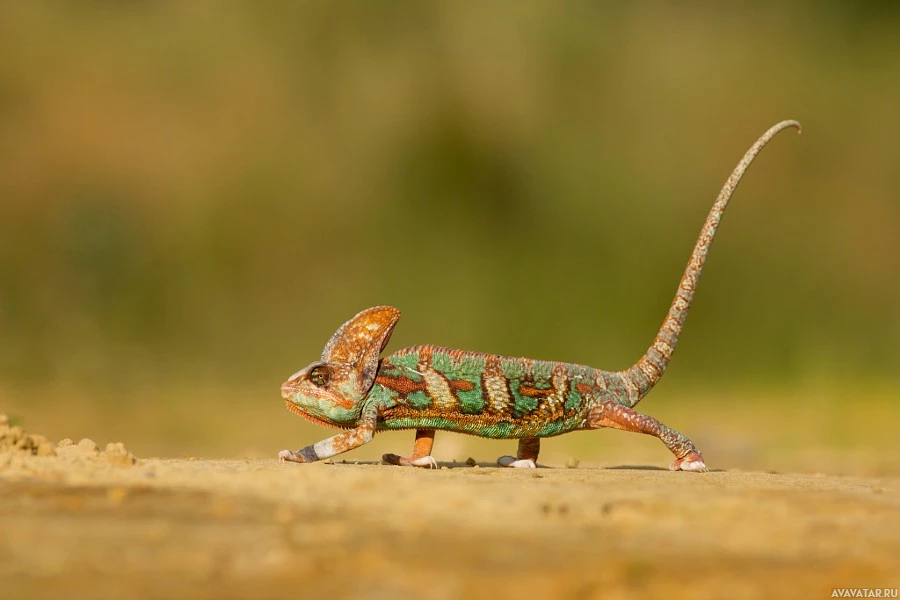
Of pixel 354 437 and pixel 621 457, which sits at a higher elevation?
pixel 621 457

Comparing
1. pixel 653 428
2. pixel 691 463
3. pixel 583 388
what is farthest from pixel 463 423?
pixel 691 463

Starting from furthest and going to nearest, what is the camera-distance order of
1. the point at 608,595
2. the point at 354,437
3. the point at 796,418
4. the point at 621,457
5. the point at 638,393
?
the point at 796,418, the point at 621,457, the point at 638,393, the point at 354,437, the point at 608,595

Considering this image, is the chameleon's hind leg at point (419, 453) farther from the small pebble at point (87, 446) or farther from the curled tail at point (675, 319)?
the small pebble at point (87, 446)

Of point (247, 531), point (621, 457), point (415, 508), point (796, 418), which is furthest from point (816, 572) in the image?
point (796, 418)

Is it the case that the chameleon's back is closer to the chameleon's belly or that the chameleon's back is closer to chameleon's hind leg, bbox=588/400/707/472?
the chameleon's belly

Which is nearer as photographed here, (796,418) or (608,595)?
(608,595)

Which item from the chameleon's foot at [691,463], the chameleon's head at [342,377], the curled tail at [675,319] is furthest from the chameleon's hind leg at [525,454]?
the chameleon's head at [342,377]

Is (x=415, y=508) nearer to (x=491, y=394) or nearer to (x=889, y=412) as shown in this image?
(x=491, y=394)
